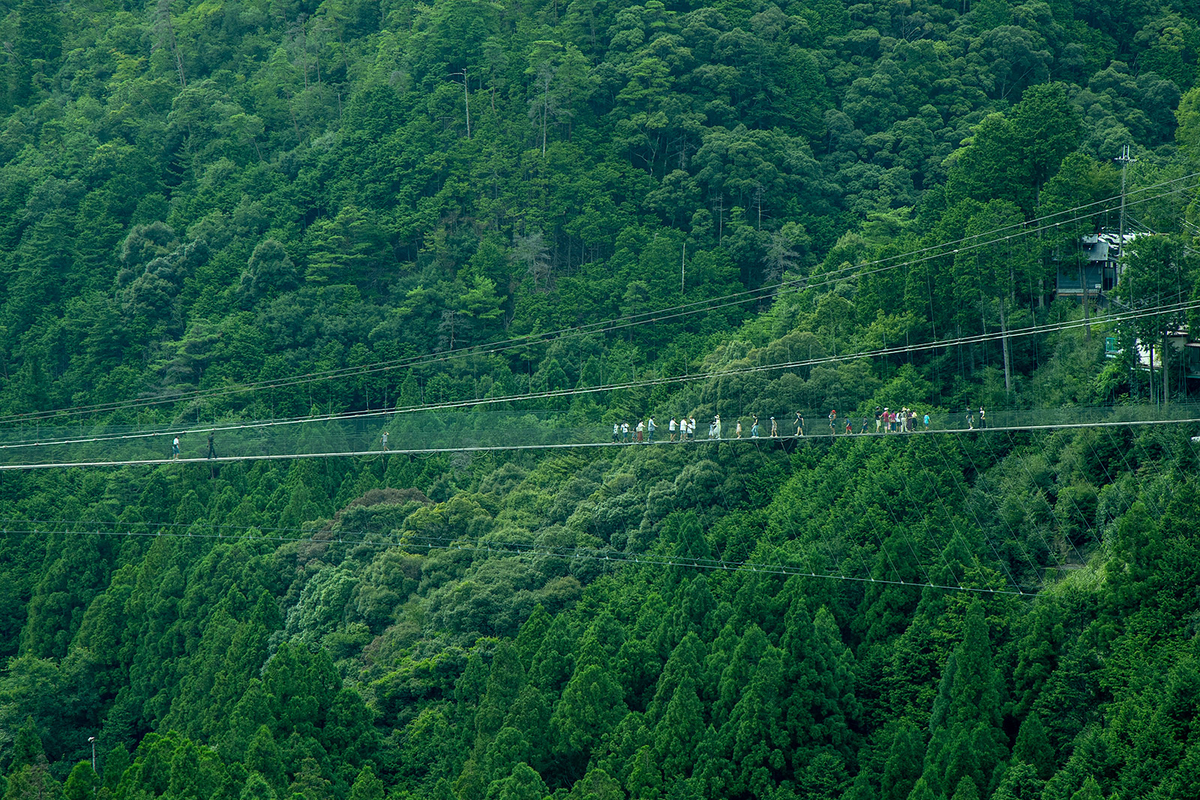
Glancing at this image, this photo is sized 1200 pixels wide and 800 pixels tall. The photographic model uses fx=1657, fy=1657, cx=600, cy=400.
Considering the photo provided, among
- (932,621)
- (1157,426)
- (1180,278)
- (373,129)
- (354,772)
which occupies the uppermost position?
(373,129)

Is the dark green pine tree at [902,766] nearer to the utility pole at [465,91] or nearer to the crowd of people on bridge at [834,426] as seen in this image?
the crowd of people on bridge at [834,426]

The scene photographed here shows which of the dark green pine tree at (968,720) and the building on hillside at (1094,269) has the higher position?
the building on hillside at (1094,269)

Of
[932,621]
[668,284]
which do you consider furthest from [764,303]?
[932,621]

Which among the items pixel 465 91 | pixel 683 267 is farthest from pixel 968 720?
pixel 465 91

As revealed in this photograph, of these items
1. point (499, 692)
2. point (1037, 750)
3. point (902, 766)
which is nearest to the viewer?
point (1037, 750)

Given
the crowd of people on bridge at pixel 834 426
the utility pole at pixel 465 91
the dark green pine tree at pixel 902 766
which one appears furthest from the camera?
the utility pole at pixel 465 91

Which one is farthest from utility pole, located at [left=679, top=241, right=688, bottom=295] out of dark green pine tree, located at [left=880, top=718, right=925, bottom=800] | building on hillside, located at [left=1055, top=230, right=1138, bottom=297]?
dark green pine tree, located at [left=880, top=718, right=925, bottom=800]

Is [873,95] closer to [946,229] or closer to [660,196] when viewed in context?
[660,196]

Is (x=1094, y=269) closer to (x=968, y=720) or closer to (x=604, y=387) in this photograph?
(x=604, y=387)

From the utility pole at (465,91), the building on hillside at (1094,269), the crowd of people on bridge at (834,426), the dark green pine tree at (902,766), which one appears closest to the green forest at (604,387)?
the dark green pine tree at (902,766)
